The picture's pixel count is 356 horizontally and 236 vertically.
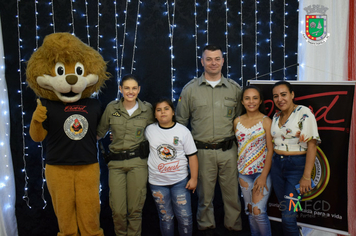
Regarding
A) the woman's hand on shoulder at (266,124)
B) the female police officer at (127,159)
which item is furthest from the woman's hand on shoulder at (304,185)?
the female police officer at (127,159)

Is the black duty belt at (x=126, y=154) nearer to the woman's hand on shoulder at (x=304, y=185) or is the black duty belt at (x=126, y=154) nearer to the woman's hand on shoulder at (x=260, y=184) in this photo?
the woman's hand on shoulder at (x=260, y=184)

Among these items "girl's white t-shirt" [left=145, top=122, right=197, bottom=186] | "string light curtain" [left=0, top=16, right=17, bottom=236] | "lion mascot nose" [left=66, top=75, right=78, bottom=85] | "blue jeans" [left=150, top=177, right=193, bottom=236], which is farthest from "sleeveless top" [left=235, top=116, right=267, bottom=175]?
"string light curtain" [left=0, top=16, right=17, bottom=236]

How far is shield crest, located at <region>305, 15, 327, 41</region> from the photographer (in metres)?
2.71

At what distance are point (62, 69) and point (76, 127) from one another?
458mm

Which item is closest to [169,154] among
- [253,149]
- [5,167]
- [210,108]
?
[210,108]

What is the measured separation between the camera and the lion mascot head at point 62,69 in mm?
2020

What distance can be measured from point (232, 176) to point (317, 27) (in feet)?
5.70

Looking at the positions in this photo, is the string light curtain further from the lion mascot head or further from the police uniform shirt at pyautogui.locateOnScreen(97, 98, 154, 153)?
the police uniform shirt at pyautogui.locateOnScreen(97, 98, 154, 153)

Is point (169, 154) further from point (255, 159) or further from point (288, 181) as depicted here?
point (288, 181)

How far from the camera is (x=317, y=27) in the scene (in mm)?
2711

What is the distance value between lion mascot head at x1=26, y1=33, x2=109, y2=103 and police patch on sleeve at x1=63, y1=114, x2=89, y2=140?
14 cm

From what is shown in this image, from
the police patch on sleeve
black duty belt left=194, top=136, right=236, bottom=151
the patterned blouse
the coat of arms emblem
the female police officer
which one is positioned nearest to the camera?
the patterned blouse

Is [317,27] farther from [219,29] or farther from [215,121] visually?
[215,121]

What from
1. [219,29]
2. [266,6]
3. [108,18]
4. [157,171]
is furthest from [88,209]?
[266,6]
